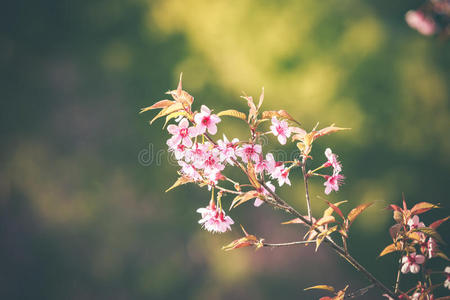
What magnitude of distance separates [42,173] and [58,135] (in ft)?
0.72

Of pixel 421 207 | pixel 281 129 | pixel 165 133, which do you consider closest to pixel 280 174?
pixel 281 129

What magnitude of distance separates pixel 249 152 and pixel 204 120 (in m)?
0.11

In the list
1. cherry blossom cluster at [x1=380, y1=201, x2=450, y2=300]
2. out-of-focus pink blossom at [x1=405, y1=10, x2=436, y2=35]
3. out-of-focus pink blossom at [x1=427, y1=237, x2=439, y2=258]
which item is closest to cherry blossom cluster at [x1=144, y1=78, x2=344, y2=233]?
cherry blossom cluster at [x1=380, y1=201, x2=450, y2=300]

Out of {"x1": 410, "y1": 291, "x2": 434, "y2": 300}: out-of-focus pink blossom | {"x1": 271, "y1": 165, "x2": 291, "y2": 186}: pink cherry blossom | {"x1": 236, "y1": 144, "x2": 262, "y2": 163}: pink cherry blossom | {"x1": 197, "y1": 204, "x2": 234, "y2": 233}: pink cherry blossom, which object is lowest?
{"x1": 410, "y1": 291, "x2": 434, "y2": 300}: out-of-focus pink blossom

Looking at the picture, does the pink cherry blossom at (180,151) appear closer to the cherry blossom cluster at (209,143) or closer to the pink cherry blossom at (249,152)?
the cherry blossom cluster at (209,143)

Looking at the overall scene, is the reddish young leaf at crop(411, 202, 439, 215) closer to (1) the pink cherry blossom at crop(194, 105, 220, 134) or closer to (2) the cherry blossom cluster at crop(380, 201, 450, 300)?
(2) the cherry blossom cluster at crop(380, 201, 450, 300)

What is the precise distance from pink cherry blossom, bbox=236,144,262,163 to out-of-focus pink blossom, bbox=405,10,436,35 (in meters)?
1.53

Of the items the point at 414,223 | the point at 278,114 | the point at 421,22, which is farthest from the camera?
the point at 421,22

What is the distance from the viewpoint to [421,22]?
168 cm

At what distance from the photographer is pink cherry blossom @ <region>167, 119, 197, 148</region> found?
2.12 ft

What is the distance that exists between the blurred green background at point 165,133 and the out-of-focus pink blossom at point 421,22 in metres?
0.08

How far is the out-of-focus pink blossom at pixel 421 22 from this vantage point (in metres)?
1.66

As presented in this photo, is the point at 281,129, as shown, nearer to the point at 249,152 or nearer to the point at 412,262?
the point at 249,152

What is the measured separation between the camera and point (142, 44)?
183cm
